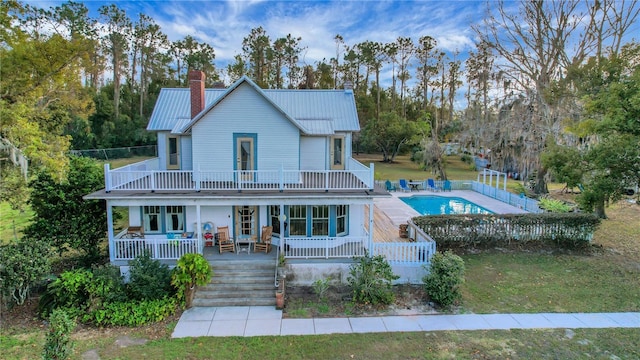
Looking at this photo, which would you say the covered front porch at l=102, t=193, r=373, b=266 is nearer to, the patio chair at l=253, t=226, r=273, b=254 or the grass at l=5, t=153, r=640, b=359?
the patio chair at l=253, t=226, r=273, b=254

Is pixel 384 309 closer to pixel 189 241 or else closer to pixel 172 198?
pixel 189 241

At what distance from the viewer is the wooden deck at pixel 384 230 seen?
15312 millimetres

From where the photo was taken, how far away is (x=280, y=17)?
22078mm

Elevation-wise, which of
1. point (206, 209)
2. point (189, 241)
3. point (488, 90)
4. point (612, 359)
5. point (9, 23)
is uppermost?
point (488, 90)

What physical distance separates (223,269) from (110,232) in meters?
4.12

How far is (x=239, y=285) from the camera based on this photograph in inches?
452

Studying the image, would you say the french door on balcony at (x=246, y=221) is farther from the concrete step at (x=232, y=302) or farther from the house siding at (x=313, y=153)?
the house siding at (x=313, y=153)

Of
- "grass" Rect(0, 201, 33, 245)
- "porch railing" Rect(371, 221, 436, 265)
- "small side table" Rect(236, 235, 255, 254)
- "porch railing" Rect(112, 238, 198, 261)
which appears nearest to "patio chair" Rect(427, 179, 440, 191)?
"porch railing" Rect(371, 221, 436, 265)

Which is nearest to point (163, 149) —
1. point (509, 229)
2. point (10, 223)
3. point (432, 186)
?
point (10, 223)

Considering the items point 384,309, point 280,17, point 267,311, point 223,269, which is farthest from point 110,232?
point 280,17

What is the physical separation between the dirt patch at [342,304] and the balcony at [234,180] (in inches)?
145

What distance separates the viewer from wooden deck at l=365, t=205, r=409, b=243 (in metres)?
15.3

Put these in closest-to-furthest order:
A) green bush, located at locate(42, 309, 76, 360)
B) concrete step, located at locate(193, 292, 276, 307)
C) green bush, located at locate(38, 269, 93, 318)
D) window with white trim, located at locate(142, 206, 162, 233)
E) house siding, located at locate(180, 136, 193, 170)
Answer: green bush, located at locate(42, 309, 76, 360) → green bush, located at locate(38, 269, 93, 318) → concrete step, located at locate(193, 292, 276, 307) → window with white trim, located at locate(142, 206, 162, 233) → house siding, located at locate(180, 136, 193, 170)

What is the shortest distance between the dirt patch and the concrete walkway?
28 centimetres
